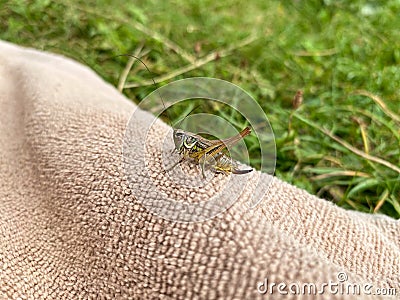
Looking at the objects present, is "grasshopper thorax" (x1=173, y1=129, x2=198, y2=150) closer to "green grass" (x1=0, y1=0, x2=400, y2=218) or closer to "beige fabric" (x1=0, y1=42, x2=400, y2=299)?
"beige fabric" (x1=0, y1=42, x2=400, y2=299)

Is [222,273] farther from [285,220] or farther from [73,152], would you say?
[73,152]

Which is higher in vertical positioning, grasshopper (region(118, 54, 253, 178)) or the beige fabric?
grasshopper (region(118, 54, 253, 178))

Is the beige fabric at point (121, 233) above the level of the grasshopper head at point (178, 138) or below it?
below

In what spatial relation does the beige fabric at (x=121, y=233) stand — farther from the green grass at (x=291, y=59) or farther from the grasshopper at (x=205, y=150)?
the green grass at (x=291, y=59)

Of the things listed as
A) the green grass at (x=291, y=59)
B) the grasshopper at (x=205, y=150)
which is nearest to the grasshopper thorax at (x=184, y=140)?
the grasshopper at (x=205, y=150)

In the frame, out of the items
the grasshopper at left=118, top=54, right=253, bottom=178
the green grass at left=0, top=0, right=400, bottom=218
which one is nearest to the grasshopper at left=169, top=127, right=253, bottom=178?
the grasshopper at left=118, top=54, right=253, bottom=178
